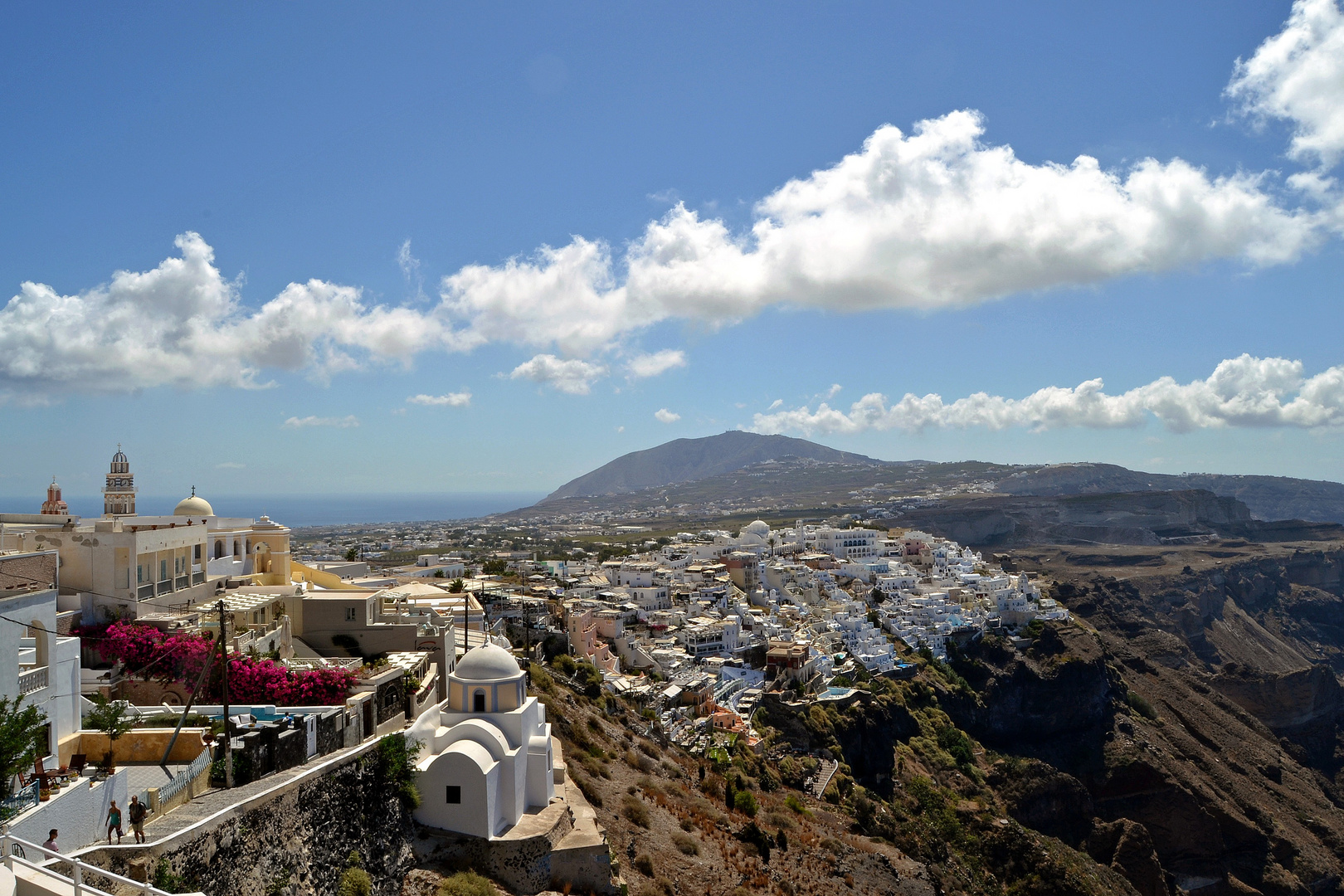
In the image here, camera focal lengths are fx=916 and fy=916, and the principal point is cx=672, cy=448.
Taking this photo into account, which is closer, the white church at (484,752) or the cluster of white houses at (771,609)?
the white church at (484,752)

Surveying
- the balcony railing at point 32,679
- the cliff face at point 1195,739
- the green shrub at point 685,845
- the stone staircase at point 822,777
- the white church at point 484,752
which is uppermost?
the balcony railing at point 32,679

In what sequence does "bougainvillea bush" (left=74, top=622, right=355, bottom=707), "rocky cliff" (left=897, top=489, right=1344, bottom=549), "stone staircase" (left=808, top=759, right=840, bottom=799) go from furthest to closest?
"rocky cliff" (left=897, top=489, right=1344, bottom=549) → "stone staircase" (left=808, top=759, right=840, bottom=799) → "bougainvillea bush" (left=74, top=622, right=355, bottom=707)

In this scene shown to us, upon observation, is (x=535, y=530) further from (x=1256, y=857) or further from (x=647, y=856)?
(x=647, y=856)

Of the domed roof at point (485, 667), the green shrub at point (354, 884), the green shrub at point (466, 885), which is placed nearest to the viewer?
the green shrub at point (354, 884)

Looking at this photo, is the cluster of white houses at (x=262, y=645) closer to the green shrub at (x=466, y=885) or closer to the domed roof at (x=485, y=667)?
the domed roof at (x=485, y=667)

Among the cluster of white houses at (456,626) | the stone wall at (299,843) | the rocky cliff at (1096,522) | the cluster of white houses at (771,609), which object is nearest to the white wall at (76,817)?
the stone wall at (299,843)

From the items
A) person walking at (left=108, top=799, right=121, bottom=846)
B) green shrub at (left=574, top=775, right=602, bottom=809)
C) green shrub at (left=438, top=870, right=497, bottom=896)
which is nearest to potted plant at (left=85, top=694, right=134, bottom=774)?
person walking at (left=108, top=799, right=121, bottom=846)

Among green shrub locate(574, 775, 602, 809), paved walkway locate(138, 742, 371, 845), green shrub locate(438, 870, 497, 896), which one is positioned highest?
paved walkway locate(138, 742, 371, 845)

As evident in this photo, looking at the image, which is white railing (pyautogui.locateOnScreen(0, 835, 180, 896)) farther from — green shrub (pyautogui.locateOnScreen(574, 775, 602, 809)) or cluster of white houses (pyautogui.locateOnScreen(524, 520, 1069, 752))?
cluster of white houses (pyautogui.locateOnScreen(524, 520, 1069, 752))
